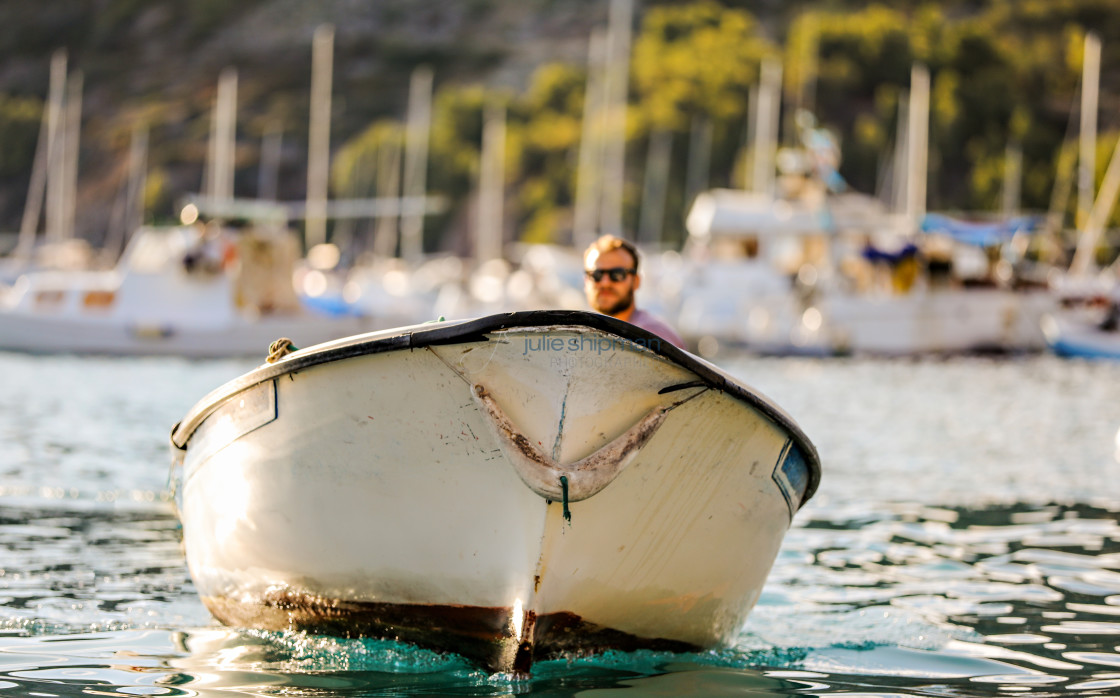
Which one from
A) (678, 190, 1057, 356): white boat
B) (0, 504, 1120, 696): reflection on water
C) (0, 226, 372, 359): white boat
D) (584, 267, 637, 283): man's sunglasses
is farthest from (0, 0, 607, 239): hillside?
(584, 267, 637, 283): man's sunglasses

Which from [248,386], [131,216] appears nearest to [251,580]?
[248,386]

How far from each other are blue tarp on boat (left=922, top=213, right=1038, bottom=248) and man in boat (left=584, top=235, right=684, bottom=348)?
3472cm

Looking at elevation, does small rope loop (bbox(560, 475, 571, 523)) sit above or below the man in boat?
below

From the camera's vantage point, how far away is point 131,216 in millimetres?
88812

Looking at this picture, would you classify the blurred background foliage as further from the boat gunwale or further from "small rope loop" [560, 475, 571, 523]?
"small rope loop" [560, 475, 571, 523]

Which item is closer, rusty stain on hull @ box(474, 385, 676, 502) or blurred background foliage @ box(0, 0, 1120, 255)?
rusty stain on hull @ box(474, 385, 676, 502)

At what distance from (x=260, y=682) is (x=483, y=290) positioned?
35911 mm

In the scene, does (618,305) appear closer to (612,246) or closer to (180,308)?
(612,246)

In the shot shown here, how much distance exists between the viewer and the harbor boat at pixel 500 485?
17.4 ft

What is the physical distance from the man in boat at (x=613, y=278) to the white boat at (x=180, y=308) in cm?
2156

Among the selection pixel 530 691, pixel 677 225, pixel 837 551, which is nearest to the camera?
pixel 530 691

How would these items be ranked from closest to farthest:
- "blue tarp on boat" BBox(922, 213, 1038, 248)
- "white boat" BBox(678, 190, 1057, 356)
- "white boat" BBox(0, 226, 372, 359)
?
"white boat" BBox(0, 226, 372, 359) → "white boat" BBox(678, 190, 1057, 356) → "blue tarp on boat" BBox(922, 213, 1038, 248)

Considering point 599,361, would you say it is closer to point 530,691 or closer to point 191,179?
point 530,691

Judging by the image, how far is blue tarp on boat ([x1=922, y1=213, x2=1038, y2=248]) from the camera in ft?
130
